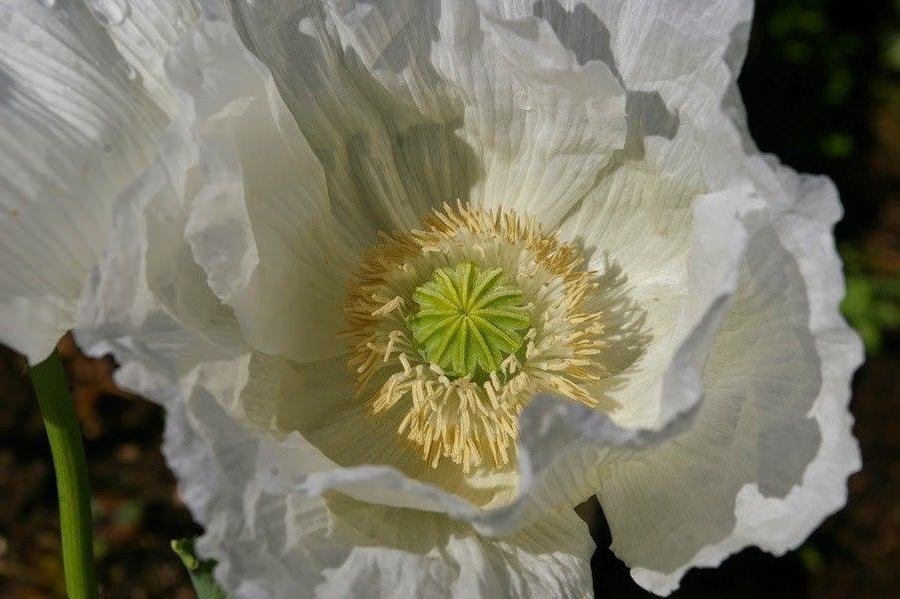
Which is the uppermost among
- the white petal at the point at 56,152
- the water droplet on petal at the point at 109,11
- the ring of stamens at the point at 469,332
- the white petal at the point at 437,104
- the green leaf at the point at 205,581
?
the water droplet on petal at the point at 109,11

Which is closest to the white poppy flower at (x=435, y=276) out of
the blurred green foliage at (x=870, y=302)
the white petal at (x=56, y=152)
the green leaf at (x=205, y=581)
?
the white petal at (x=56, y=152)

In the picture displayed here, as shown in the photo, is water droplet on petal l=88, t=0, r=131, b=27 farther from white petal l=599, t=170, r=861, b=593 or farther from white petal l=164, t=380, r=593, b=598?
white petal l=599, t=170, r=861, b=593

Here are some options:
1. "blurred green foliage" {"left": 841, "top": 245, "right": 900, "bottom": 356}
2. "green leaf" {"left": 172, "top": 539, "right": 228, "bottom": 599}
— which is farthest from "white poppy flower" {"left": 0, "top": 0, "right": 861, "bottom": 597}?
"blurred green foliage" {"left": 841, "top": 245, "right": 900, "bottom": 356}

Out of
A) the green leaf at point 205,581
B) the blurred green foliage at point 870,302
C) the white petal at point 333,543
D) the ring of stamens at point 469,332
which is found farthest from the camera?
the blurred green foliage at point 870,302

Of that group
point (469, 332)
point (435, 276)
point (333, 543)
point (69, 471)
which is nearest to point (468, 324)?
point (469, 332)

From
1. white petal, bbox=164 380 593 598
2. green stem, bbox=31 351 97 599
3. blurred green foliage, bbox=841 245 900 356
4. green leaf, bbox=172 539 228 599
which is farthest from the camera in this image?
blurred green foliage, bbox=841 245 900 356

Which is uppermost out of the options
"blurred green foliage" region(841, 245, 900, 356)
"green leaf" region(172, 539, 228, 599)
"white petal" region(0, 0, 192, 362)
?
"white petal" region(0, 0, 192, 362)

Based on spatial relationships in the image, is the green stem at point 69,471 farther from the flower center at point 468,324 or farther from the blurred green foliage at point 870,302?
the blurred green foliage at point 870,302

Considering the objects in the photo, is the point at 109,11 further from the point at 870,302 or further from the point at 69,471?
the point at 870,302
